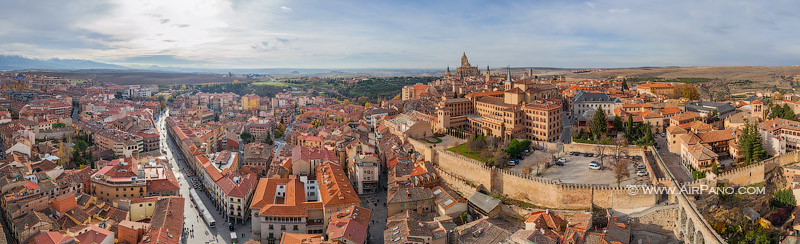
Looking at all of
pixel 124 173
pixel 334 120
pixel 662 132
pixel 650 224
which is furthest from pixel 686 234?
pixel 334 120

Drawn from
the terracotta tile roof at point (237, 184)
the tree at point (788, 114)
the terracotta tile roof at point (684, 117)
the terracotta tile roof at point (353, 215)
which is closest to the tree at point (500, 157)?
the terracotta tile roof at point (353, 215)

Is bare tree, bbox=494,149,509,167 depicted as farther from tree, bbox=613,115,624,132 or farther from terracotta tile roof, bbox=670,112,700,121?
terracotta tile roof, bbox=670,112,700,121

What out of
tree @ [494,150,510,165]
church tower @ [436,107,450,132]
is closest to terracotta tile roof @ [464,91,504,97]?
church tower @ [436,107,450,132]

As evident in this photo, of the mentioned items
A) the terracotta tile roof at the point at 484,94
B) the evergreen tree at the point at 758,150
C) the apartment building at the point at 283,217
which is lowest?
the apartment building at the point at 283,217

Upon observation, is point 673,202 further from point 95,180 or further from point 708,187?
point 95,180

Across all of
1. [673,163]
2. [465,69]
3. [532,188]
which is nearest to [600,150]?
[673,163]

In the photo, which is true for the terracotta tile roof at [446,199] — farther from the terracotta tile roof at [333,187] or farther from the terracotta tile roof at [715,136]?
the terracotta tile roof at [715,136]
